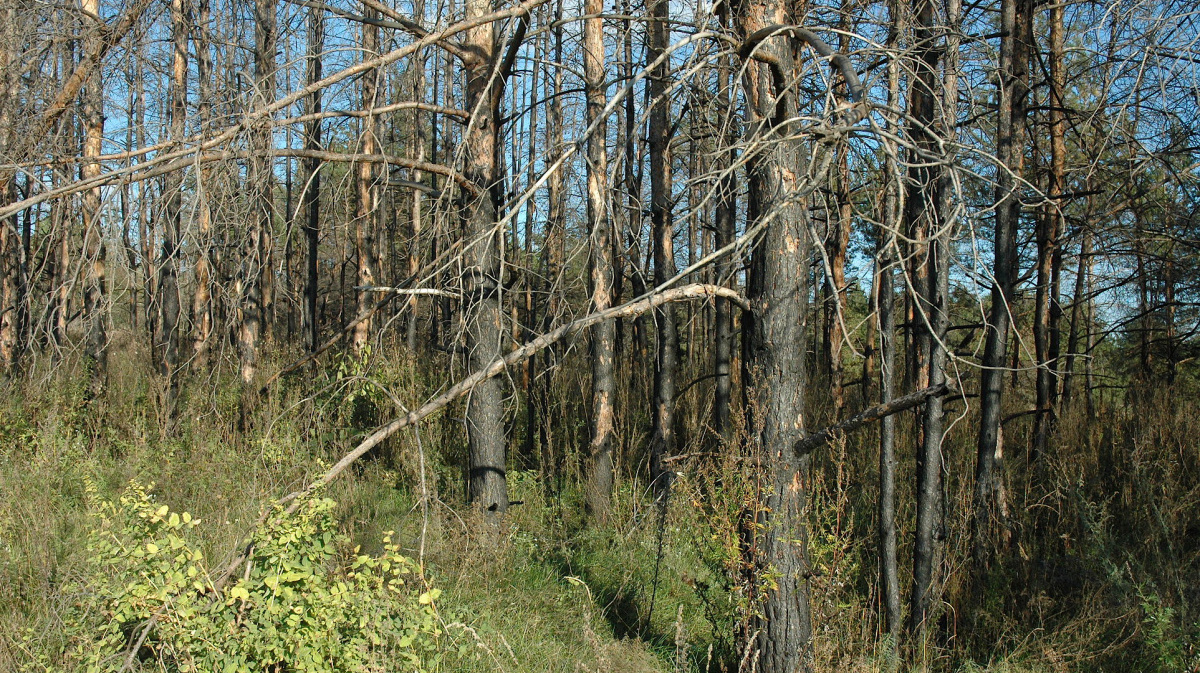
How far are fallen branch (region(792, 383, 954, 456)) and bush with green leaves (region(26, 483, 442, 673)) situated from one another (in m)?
1.88

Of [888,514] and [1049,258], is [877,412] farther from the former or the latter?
[1049,258]

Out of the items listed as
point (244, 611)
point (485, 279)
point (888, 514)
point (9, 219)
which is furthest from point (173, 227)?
point (9, 219)

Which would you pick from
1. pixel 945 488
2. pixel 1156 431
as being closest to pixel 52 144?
pixel 945 488

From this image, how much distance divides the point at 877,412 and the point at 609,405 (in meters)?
4.47

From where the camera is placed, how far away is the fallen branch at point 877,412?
3342 mm

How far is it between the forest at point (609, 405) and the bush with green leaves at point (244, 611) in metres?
0.02

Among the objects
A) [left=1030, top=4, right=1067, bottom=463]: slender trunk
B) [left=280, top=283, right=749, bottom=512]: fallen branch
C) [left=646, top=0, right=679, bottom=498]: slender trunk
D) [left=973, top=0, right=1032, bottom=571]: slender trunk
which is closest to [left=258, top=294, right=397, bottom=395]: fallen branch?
[left=280, top=283, right=749, bottom=512]: fallen branch

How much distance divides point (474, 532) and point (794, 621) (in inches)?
105

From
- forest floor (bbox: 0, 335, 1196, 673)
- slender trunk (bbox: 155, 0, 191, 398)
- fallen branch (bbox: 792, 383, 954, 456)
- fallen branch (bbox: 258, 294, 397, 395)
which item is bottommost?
forest floor (bbox: 0, 335, 1196, 673)

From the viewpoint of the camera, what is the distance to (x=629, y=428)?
880 centimetres

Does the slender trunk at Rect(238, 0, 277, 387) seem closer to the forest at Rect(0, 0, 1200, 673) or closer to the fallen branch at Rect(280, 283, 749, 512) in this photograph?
the forest at Rect(0, 0, 1200, 673)

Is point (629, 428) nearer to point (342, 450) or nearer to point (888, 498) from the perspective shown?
point (342, 450)

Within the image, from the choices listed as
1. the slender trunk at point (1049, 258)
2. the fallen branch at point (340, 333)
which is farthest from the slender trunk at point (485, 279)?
the slender trunk at point (1049, 258)

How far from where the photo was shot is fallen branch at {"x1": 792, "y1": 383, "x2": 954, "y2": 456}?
3.34m
